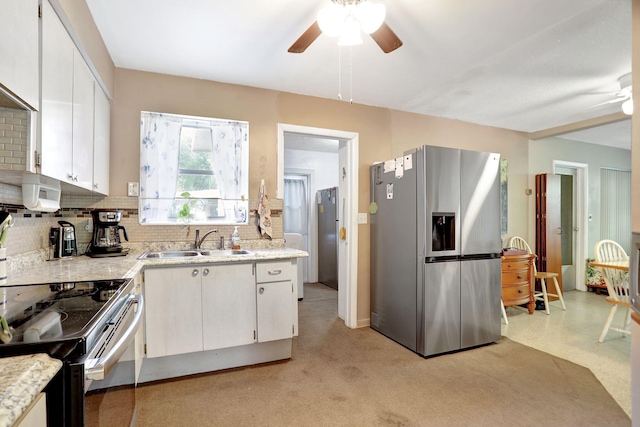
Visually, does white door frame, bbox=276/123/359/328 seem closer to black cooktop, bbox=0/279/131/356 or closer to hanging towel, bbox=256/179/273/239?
hanging towel, bbox=256/179/273/239

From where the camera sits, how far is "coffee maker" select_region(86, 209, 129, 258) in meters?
2.27

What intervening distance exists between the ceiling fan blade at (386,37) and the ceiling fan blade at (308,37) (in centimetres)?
31

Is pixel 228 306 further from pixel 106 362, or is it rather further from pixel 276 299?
pixel 106 362

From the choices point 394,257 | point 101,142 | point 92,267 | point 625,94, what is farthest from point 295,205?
point 625,94

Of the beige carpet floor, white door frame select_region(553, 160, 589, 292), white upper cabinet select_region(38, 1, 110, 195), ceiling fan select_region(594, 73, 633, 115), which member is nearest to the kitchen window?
white upper cabinet select_region(38, 1, 110, 195)

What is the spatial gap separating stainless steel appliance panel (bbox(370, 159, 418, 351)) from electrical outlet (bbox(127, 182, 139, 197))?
2217 millimetres

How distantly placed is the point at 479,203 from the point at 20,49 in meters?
3.05

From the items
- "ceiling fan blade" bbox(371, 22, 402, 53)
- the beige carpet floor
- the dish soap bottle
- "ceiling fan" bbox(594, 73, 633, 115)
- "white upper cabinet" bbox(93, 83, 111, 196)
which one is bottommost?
the beige carpet floor

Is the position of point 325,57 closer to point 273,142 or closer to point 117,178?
point 273,142

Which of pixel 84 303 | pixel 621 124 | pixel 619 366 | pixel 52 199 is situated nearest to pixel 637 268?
pixel 619 366

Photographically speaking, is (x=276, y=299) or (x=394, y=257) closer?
(x=276, y=299)

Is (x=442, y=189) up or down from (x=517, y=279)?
up

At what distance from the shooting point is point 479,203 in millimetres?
2793

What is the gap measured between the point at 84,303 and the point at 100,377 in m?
0.40
